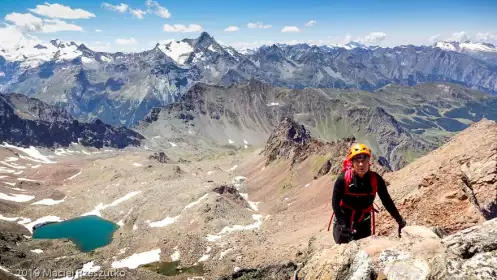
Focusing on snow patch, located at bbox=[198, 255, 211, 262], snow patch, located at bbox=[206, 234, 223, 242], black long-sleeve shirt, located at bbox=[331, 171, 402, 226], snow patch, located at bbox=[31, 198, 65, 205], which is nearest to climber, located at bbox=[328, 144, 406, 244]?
black long-sleeve shirt, located at bbox=[331, 171, 402, 226]

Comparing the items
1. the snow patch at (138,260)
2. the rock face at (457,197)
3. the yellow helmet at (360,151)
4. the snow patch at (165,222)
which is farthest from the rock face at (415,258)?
the snow patch at (165,222)

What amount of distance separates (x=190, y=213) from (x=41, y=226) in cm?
6789

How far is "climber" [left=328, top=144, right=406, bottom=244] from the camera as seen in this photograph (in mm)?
16625

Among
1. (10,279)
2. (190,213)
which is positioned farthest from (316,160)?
(10,279)

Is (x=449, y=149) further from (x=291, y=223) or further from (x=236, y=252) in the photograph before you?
(x=291, y=223)

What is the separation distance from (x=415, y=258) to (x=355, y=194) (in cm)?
425

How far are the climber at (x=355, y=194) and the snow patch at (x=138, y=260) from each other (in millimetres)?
98390

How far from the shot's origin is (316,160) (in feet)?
590

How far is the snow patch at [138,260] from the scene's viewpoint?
350 feet

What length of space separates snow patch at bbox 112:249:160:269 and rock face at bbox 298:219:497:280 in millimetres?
99173

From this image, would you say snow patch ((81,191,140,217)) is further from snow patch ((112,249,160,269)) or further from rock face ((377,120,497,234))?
rock face ((377,120,497,234))

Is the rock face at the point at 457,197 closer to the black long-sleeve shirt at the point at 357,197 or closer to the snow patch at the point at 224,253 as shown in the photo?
the black long-sleeve shirt at the point at 357,197

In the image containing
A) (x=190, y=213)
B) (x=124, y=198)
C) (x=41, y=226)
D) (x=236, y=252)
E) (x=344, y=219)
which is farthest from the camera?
(x=124, y=198)

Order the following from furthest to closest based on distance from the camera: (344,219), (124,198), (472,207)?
(124,198)
(472,207)
(344,219)
